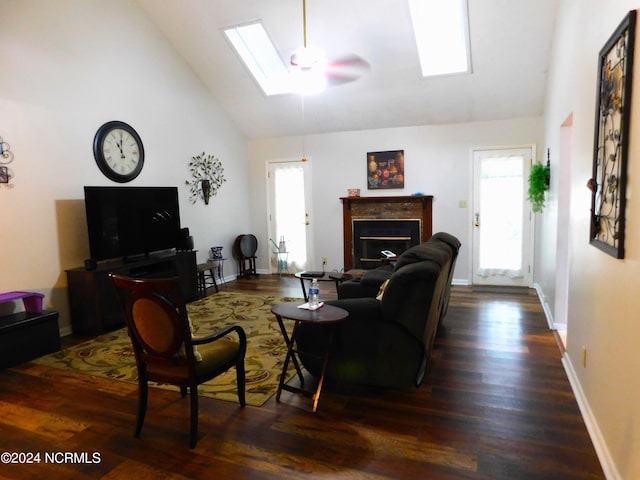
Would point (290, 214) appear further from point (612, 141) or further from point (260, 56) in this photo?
point (612, 141)

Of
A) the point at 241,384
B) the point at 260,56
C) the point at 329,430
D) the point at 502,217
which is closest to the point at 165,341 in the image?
the point at 241,384

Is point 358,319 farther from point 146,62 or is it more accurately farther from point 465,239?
point 146,62

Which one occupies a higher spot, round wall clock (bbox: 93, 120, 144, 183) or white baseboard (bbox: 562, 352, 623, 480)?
round wall clock (bbox: 93, 120, 144, 183)

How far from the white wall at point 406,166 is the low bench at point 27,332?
419 centimetres

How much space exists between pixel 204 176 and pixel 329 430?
4991 millimetres

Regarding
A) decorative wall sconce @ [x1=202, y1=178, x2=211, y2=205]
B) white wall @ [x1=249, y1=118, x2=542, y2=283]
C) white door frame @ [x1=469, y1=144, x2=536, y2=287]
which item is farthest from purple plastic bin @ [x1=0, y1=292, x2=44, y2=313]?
white door frame @ [x1=469, y1=144, x2=536, y2=287]

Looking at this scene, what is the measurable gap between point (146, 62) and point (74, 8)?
1.03 metres

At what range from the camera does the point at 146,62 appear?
17.7 ft

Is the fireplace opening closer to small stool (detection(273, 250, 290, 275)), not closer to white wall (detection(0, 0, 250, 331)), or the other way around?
small stool (detection(273, 250, 290, 275))

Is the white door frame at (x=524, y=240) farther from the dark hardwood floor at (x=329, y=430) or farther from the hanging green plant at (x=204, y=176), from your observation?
the hanging green plant at (x=204, y=176)

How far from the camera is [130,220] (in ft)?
15.9

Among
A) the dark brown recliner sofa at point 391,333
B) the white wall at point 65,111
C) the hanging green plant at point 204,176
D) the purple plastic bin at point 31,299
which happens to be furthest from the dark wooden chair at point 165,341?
the hanging green plant at point 204,176

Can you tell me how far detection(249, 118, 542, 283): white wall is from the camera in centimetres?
627

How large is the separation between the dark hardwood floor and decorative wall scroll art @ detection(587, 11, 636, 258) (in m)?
1.14
